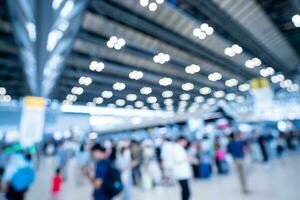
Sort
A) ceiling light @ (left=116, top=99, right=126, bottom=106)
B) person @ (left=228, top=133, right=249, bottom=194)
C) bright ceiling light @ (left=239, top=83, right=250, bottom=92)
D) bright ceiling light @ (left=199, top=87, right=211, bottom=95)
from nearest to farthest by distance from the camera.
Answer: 1. person @ (left=228, top=133, right=249, bottom=194)
2. bright ceiling light @ (left=239, top=83, right=250, bottom=92)
3. bright ceiling light @ (left=199, top=87, right=211, bottom=95)
4. ceiling light @ (left=116, top=99, right=126, bottom=106)

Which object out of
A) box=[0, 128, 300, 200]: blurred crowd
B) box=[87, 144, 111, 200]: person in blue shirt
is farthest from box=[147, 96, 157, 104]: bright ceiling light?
box=[87, 144, 111, 200]: person in blue shirt

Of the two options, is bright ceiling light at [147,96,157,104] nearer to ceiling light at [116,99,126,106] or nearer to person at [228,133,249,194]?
ceiling light at [116,99,126,106]

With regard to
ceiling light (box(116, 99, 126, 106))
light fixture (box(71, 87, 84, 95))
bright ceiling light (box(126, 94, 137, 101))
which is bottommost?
light fixture (box(71, 87, 84, 95))

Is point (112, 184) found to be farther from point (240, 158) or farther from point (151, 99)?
point (151, 99)

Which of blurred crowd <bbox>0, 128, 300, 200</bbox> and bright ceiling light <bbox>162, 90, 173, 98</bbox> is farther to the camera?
bright ceiling light <bbox>162, 90, 173, 98</bbox>

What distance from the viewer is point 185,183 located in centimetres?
511

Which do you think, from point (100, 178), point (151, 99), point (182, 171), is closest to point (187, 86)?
point (151, 99)

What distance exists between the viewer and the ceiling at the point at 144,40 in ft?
38.7

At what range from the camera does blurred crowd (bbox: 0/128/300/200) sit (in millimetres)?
3395

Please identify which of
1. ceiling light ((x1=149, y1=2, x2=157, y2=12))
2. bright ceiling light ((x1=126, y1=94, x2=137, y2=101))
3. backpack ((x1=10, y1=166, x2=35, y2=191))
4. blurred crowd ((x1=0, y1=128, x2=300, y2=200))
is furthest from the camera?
bright ceiling light ((x1=126, y1=94, x2=137, y2=101))

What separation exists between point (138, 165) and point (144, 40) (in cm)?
841

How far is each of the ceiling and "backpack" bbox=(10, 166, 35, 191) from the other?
17.8ft

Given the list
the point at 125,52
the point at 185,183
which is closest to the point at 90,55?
the point at 125,52

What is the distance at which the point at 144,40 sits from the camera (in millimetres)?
15898
